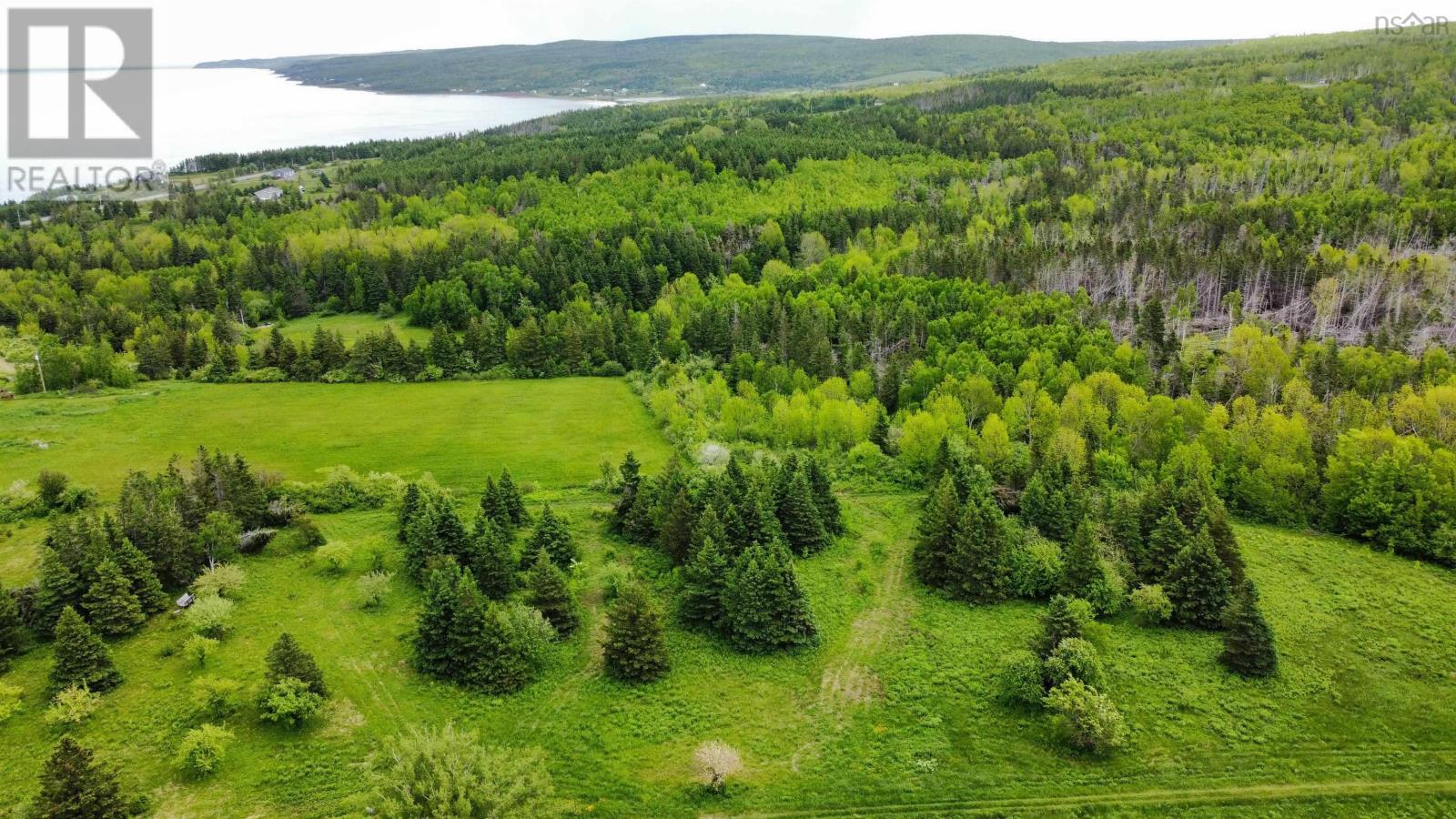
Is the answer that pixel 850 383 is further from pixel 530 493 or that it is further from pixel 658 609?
pixel 658 609

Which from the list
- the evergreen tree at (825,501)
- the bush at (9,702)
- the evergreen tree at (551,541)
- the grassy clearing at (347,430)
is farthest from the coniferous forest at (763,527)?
the evergreen tree at (825,501)

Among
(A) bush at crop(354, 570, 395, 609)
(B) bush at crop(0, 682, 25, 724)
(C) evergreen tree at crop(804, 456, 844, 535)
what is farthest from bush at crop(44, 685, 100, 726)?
(C) evergreen tree at crop(804, 456, 844, 535)

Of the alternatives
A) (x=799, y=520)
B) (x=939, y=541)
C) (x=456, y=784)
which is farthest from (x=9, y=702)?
(x=939, y=541)

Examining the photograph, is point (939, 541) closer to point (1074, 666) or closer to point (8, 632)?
point (1074, 666)

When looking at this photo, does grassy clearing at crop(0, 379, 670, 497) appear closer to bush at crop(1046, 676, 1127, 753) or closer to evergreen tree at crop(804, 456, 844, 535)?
evergreen tree at crop(804, 456, 844, 535)

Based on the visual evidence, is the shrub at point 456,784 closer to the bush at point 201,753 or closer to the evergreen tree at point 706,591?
the bush at point 201,753

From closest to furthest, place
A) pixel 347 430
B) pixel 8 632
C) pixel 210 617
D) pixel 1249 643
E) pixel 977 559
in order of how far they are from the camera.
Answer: pixel 1249 643, pixel 8 632, pixel 210 617, pixel 977 559, pixel 347 430

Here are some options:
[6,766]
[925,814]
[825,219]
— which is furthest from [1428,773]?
[825,219]
